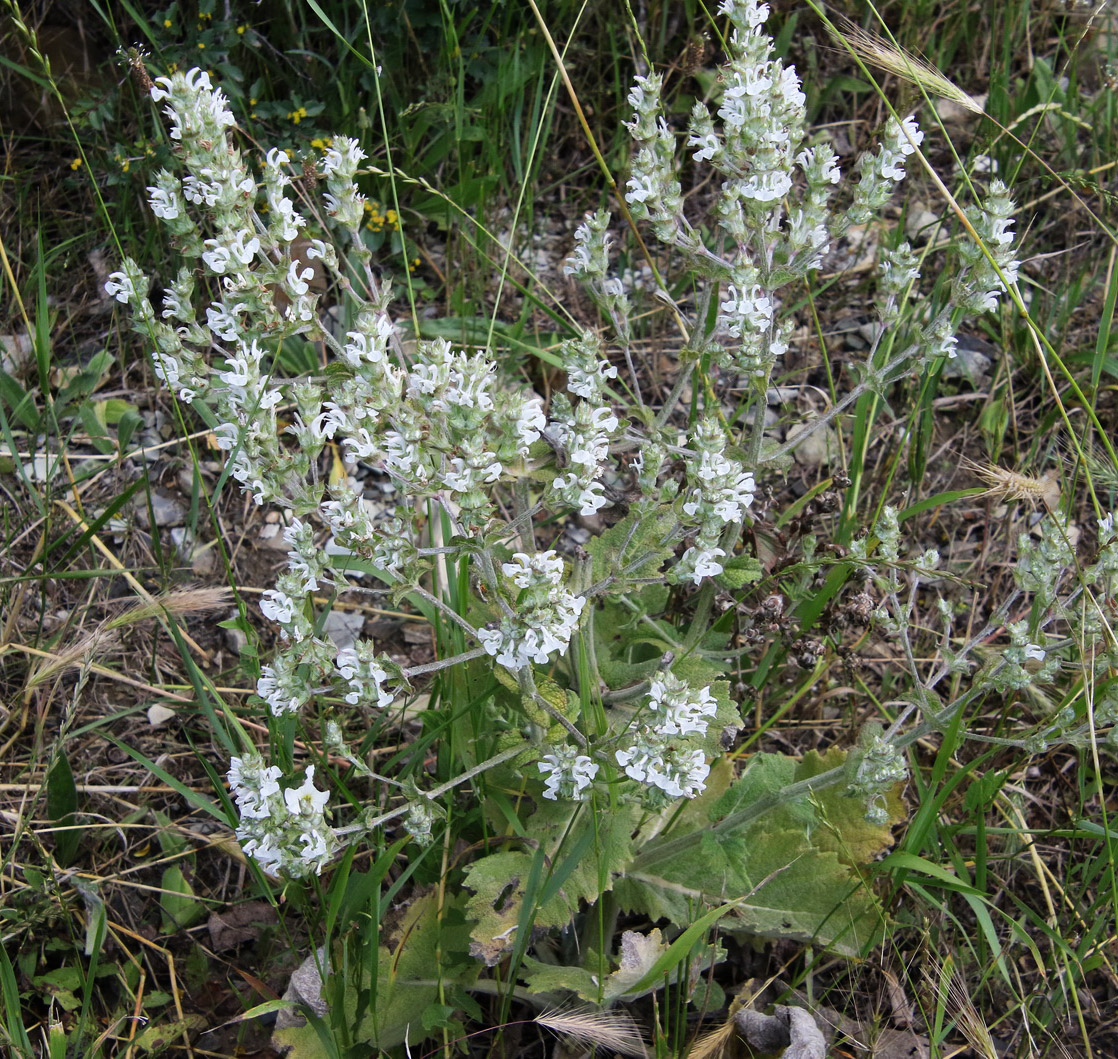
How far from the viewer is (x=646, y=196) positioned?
2.81 metres

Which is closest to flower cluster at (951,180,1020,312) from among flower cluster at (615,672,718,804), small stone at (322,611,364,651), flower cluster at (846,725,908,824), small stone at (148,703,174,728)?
flower cluster at (846,725,908,824)

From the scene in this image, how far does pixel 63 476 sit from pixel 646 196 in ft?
9.04

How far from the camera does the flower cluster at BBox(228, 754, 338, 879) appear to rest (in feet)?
7.52

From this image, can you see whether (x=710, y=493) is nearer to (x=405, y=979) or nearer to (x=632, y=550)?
(x=632, y=550)

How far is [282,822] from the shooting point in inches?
90.7

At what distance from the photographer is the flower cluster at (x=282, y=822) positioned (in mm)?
2293

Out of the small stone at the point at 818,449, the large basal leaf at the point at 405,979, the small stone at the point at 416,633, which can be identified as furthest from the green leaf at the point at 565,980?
the small stone at the point at 818,449

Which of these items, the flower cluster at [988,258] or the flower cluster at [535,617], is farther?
the flower cluster at [988,258]

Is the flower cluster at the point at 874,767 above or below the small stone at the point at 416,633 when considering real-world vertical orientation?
above

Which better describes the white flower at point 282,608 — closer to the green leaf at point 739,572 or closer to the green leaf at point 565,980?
the green leaf at point 565,980

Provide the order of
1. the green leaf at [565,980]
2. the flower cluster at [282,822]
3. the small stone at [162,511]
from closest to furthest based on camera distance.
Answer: the flower cluster at [282,822] → the green leaf at [565,980] → the small stone at [162,511]

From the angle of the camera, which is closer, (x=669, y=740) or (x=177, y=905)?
(x=669, y=740)

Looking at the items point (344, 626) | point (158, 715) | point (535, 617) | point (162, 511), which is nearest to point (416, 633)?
point (344, 626)

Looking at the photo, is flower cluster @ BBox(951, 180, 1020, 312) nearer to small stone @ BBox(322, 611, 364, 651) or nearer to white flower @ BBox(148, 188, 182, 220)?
white flower @ BBox(148, 188, 182, 220)
